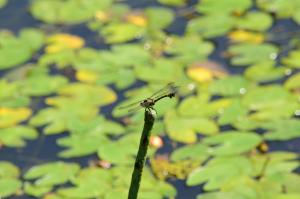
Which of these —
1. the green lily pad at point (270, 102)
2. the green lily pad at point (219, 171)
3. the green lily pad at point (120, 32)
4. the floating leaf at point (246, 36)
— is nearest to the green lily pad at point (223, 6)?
the floating leaf at point (246, 36)

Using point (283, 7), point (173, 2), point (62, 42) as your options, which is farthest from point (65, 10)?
point (283, 7)

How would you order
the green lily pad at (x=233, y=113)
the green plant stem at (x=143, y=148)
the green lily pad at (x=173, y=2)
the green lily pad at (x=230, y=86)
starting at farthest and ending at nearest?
the green lily pad at (x=173, y=2)
the green lily pad at (x=230, y=86)
the green lily pad at (x=233, y=113)
the green plant stem at (x=143, y=148)

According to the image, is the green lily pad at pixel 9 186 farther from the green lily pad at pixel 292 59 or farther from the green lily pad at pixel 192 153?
the green lily pad at pixel 292 59

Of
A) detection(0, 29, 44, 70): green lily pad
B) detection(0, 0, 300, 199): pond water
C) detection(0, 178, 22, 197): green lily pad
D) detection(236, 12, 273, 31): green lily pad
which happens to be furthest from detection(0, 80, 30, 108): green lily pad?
detection(236, 12, 273, 31): green lily pad

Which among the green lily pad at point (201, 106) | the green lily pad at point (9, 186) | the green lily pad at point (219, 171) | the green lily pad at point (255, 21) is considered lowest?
the green lily pad at point (219, 171)

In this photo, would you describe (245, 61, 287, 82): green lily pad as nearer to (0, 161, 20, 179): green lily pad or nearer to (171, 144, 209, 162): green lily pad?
(171, 144, 209, 162): green lily pad

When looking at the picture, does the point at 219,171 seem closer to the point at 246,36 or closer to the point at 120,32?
the point at 246,36

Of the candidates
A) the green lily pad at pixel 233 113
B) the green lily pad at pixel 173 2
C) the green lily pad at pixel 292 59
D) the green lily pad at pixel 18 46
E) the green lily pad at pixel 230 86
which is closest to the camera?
the green lily pad at pixel 233 113
